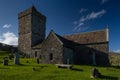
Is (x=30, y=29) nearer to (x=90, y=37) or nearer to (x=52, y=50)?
(x=52, y=50)

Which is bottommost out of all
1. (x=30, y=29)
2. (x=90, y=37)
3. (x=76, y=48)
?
(x=76, y=48)

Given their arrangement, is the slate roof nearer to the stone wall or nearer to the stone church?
the stone church

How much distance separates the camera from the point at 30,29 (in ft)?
196

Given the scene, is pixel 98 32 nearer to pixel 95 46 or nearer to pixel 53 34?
pixel 95 46

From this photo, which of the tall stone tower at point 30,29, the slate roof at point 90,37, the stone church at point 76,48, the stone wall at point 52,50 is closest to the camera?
the stone wall at point 52,50

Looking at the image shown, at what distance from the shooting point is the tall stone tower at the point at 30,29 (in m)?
59.5

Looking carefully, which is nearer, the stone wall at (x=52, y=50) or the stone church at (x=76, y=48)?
the stone wall at (x=52, y=50)

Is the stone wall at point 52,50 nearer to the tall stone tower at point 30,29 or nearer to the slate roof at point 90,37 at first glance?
the slate roof at point 90,37

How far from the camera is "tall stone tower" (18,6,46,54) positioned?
5953cm

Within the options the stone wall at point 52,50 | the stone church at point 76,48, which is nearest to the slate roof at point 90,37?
the stone church at point 76,48

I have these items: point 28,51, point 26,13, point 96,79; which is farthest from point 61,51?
point 26,13

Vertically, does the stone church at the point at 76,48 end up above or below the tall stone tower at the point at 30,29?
below

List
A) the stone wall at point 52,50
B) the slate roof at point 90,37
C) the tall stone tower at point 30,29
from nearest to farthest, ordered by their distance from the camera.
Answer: the stone wall at point 52,50, the slate roof at point 90,37, the tall stone tower at point 30,29

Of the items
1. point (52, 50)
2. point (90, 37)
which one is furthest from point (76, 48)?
point (52, 50)
